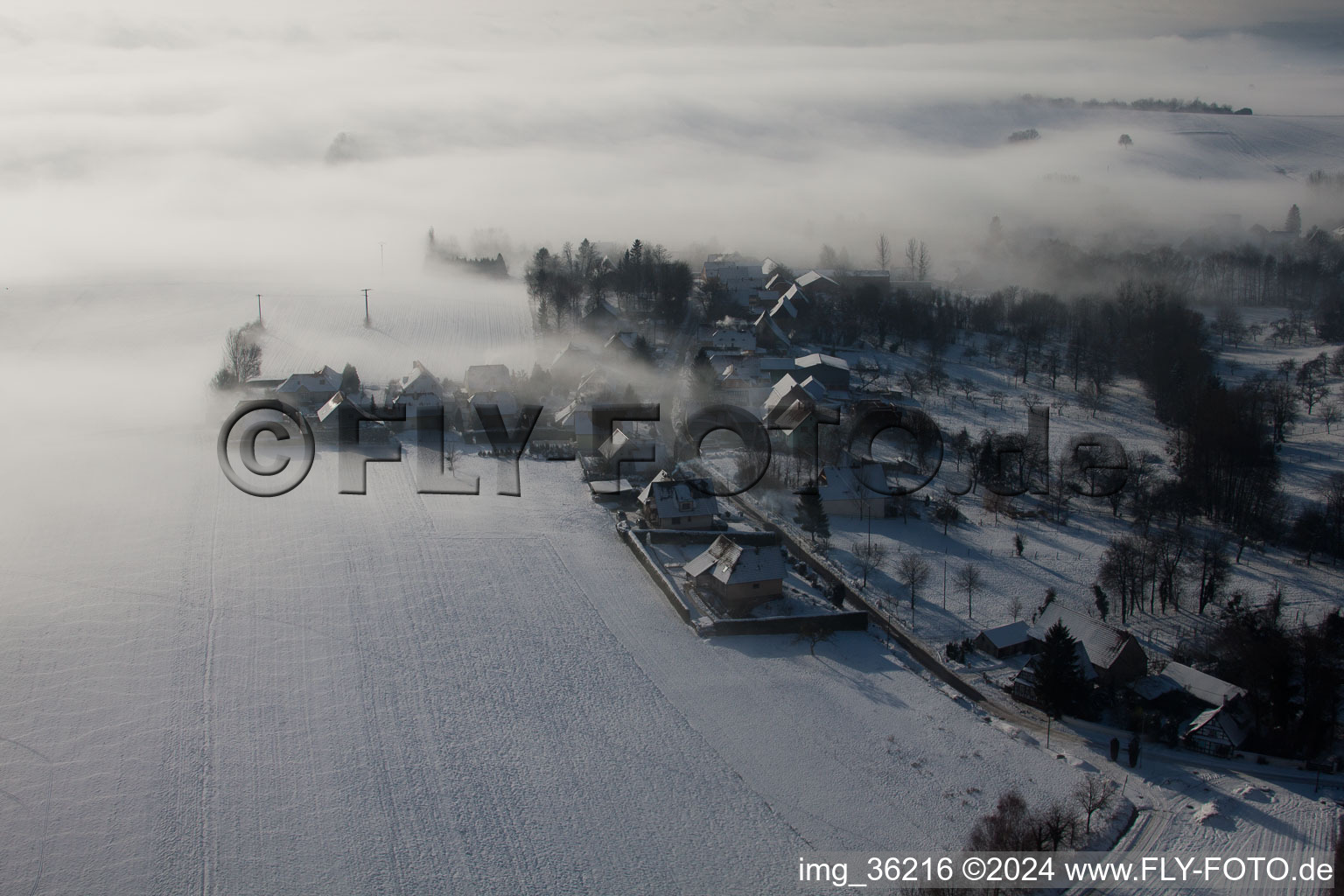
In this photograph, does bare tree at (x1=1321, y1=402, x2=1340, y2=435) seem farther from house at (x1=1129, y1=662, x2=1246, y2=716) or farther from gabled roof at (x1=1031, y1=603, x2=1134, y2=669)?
house at (x1=1129, y1=662, x2=1246, y2=716)

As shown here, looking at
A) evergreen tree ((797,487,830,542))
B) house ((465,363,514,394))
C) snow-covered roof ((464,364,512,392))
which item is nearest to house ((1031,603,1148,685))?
evergreen tree ((797,487,830,542))

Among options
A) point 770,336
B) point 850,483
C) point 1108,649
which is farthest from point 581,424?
point 1108,649

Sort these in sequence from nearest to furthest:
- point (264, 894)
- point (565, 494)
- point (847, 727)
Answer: point (264, 894)
point (847, 727)
point (565, 494)

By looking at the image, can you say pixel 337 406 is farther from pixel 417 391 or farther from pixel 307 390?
pixel 307 390

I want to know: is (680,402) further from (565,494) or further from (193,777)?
(193,777)

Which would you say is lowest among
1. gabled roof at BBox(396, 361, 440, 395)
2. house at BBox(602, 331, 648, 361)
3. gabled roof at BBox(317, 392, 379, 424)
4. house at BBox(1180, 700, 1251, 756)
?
house at BBox(1180, 700, 1251, 756)

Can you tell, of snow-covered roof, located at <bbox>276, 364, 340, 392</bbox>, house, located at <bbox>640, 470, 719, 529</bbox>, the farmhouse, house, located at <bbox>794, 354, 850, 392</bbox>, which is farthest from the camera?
house, located at <bbox>794, 354, 850, 392</bbox>

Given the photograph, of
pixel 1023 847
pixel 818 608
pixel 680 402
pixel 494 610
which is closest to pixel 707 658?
pixel 818 608

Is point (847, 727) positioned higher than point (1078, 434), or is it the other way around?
point (1078, 434)
